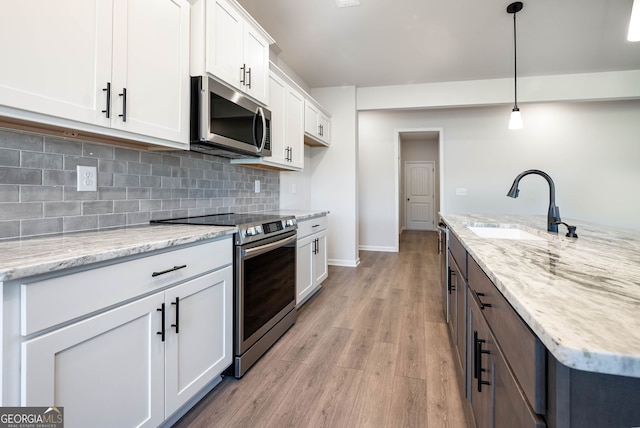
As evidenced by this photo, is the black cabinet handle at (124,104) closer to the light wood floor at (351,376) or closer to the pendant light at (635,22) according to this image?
the light wood floor at (351,376)

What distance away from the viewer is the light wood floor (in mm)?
1534

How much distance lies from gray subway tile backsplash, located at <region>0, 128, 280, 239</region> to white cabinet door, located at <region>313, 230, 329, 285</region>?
1114 mm

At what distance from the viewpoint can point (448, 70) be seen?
4047 mm

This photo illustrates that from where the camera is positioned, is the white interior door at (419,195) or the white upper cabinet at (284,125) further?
the white interior door at (419,195)

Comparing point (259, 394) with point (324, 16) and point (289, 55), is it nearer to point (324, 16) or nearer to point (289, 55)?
point (324, 16)

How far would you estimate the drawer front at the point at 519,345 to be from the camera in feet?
1.91

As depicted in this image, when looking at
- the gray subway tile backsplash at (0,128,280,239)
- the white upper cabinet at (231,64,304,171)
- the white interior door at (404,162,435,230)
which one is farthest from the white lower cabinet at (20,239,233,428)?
the white interior door at (404,162,435,230)

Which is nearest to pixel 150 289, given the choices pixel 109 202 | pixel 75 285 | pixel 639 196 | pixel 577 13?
pixel 75 285

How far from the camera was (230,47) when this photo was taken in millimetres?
2059

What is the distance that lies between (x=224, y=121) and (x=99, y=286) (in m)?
1.24

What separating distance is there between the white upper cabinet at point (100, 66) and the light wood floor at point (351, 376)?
1.39 m

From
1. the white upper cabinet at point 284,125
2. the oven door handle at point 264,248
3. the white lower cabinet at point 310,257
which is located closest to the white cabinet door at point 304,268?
the white lower cabinet at point 310,257

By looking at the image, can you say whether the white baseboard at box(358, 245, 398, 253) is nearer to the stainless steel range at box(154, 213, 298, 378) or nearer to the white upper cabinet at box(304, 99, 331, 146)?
the white upper cabinet at box(304, 99, 331, 146)

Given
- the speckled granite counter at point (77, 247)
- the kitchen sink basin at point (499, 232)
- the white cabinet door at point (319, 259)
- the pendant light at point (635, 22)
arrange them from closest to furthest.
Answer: the speckled granite counter at point (77, 247) → the pendant light at point (635, 22) → the kitchen sink basin at point (499, 232) → the white cabinet door at point (319, 259)
